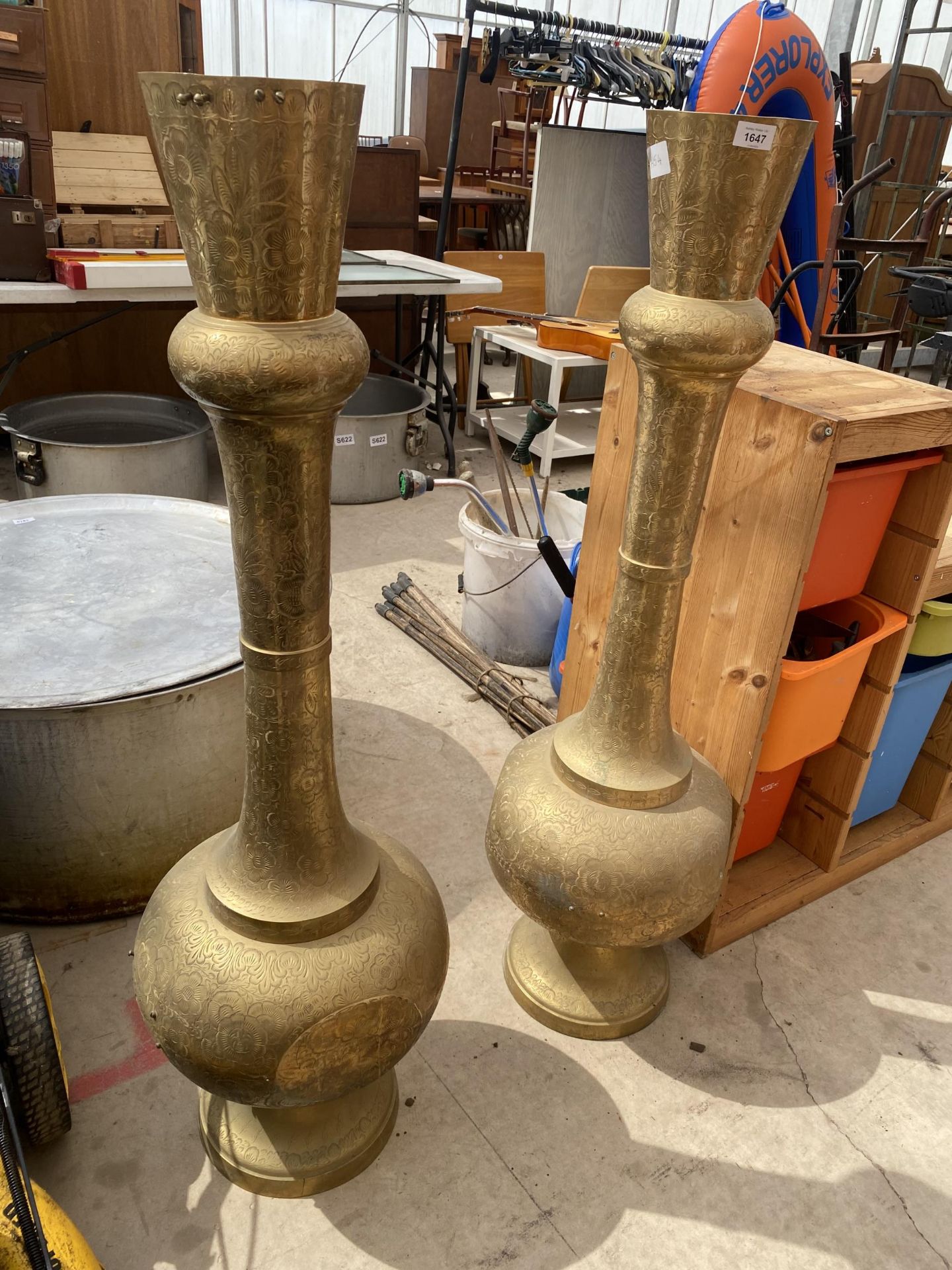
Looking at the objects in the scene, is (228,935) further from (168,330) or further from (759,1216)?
(168,330)

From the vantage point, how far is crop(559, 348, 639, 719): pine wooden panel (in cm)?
187

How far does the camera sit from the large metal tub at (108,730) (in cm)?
175

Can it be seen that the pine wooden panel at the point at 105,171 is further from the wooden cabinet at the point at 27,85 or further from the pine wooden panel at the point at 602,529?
the pine wooden panel at the point at 602,529

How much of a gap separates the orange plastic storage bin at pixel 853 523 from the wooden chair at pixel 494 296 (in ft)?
11.6

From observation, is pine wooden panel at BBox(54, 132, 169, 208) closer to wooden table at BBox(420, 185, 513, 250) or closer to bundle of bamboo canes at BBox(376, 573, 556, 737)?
bundle of bamboo canes at BBox(376, 573, 556, 737)

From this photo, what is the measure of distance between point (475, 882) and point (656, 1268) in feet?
2.90

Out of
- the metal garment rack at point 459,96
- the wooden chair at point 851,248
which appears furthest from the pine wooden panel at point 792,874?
the metal garment rack at point 459,96

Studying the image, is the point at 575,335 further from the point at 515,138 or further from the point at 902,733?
the point at 515,138

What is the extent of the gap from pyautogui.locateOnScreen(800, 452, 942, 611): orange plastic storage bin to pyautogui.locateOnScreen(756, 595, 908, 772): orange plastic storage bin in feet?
0.36

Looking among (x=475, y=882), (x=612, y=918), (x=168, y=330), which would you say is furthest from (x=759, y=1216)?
(x=168, y=330)

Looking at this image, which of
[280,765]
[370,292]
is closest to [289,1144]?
[280,765]

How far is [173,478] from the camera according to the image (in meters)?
3.69

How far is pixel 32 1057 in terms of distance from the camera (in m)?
1.40

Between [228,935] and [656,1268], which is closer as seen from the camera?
[228,935]
